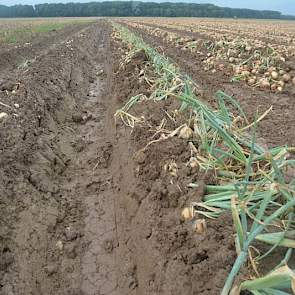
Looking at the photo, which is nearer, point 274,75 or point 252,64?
point 274,75

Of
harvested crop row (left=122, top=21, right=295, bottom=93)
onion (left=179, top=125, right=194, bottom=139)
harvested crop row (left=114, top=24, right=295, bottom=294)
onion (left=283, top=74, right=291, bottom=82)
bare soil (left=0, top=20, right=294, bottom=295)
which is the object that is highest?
harvested crop row (left=114, top=24, right=295, bottom=294)

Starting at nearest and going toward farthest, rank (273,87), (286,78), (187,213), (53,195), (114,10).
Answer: (187,213), (53,195), (273,87), (286,78), (114,10)

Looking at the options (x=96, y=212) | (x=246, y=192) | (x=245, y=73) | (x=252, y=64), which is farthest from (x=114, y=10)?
(x=246, y=192)

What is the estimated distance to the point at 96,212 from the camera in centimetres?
397

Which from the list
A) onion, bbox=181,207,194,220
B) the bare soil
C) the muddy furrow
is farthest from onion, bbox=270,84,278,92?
onion, bbox=181,207,194,220

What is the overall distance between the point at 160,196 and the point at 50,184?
51.8 inches

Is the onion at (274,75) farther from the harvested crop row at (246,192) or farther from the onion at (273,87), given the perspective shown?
the harvested crop row at (246,192)

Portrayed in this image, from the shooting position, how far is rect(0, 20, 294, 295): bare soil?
275 cm

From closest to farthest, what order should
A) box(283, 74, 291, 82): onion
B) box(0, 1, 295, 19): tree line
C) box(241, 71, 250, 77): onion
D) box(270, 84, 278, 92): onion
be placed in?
box(270, 84, 278, 92): onion < box(283, 74, 291, 82): onion < box(241, 71, 250, 77): onion < box(0, 1, 295, 19): tree line

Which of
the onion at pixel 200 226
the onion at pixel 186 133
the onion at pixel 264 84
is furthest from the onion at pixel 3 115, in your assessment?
the onion at pixel 264 84

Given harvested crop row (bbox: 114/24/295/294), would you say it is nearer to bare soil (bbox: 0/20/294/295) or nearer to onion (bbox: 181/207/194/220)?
onion (bbox: 181/207/194/220)

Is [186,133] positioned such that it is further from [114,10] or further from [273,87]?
[114,10]

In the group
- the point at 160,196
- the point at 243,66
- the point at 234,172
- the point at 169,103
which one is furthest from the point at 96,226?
the point at 243,66

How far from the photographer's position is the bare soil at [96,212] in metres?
2.75
